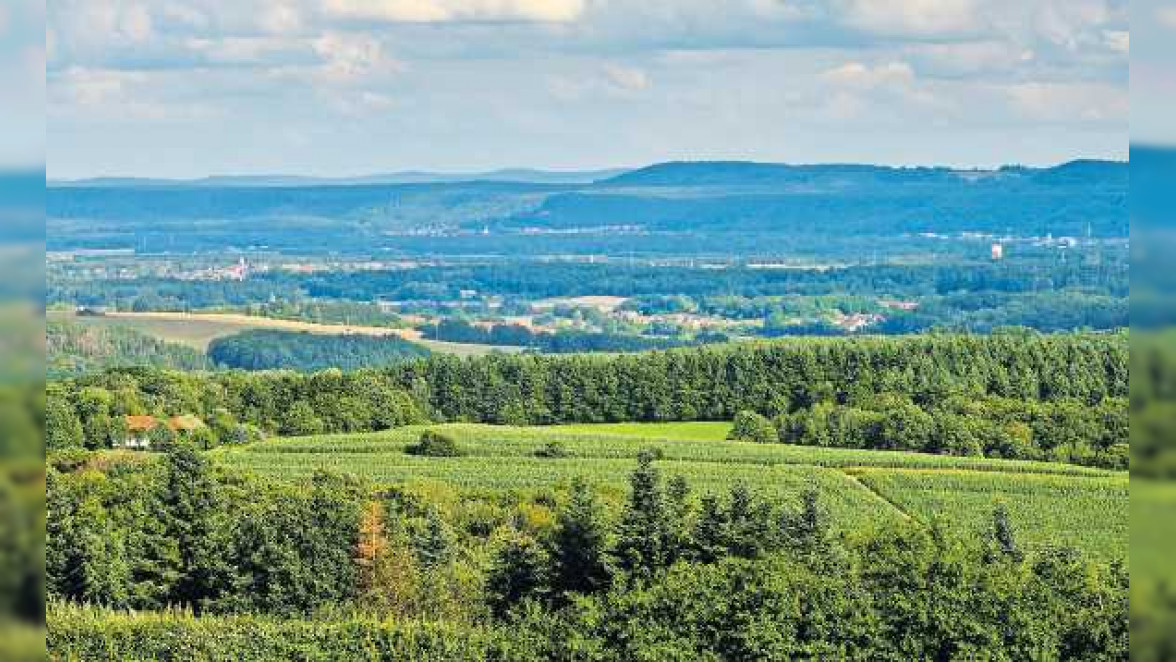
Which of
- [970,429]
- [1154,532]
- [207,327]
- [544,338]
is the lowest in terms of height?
[544,338]

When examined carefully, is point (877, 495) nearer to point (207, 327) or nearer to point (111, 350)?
point (111, 350)

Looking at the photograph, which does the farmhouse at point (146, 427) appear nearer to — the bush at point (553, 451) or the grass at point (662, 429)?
the bush at point (553, 451)

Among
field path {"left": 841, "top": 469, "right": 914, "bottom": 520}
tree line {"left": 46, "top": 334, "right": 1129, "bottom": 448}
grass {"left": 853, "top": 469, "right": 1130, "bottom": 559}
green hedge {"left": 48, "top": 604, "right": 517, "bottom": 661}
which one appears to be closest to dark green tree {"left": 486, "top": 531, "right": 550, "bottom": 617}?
green hedge {"left": 48, "top": 604, "right": 517, "bottom": 661}

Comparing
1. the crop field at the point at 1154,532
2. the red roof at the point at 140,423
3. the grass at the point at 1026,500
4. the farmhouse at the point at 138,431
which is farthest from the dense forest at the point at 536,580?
the red roof at the point at 140,423

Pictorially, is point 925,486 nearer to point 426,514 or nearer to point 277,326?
point 426,514

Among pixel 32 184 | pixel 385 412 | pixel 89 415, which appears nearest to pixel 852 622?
pixel 32 184

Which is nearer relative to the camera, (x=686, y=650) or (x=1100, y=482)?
(x=686, y=650)

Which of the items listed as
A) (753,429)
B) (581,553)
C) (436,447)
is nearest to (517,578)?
(581,553)

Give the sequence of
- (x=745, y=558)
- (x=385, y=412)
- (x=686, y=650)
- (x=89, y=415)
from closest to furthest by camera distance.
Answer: (x=686, y=650), (x=745, y=558), (x=89, y=415), (x=385, y=412)
